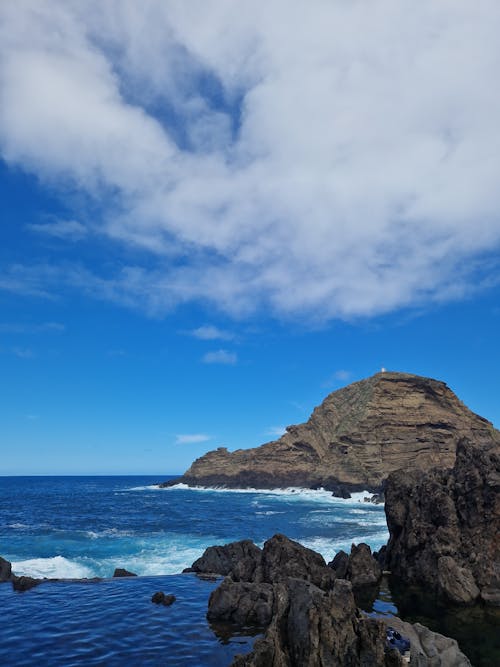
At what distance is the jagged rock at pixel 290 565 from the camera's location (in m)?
32.8

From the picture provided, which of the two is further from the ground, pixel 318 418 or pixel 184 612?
pixel 318 418

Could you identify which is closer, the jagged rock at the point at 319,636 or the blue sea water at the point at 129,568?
the jagged rock at the point at 319,636

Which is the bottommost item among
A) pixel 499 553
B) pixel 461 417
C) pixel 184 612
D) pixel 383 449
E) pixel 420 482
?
pixel 184 612

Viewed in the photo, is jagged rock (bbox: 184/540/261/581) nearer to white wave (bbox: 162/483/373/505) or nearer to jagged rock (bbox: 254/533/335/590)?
jagged rock (bbox: 254/533/335/590)

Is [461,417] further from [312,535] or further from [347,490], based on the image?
[312,535]

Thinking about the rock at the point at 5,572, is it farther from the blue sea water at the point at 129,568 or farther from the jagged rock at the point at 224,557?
the jagged rock at the point at 224,557

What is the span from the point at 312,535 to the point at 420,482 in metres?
22.3

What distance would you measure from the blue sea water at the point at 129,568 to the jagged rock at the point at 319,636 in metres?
4.02

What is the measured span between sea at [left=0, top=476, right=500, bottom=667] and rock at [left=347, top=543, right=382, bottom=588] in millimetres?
1771

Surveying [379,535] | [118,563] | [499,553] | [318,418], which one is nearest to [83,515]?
[118,563]

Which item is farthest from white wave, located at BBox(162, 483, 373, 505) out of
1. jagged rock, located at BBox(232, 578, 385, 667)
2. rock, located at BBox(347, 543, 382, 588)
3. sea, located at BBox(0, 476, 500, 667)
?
jagged rock, located at BBox(232, 578, 385, 667)

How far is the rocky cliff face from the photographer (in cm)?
14388

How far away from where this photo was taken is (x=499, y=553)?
35219 millimetres

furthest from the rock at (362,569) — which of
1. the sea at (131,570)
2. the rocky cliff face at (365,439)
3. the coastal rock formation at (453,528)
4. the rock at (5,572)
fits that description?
the rocky cliff face at (365,439)
